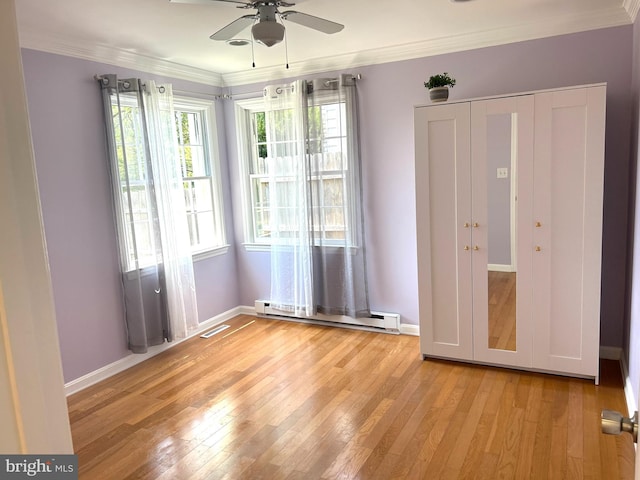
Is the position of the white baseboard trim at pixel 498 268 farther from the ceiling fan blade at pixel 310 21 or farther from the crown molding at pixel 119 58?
the crown molding at pixel 119 58

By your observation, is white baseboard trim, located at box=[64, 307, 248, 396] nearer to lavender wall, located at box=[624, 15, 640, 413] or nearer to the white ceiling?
the white ceiling

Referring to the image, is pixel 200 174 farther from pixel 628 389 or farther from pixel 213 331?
pixel 628 389

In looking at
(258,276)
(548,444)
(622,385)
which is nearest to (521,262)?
(622,385)

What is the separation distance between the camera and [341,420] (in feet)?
9.57

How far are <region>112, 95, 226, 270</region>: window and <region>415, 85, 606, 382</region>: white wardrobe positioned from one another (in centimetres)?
217

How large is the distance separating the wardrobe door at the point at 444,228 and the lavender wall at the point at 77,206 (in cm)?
237

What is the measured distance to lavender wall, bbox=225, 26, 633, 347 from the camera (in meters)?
3.40

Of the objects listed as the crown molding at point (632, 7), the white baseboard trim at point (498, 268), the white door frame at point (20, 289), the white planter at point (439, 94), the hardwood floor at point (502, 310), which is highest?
the crown molding at point (632, 7)

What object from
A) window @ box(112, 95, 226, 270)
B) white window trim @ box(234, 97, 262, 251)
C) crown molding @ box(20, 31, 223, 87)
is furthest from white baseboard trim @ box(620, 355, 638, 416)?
crown molding @ box(20, 31, 223, 87)

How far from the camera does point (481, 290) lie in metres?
3.45

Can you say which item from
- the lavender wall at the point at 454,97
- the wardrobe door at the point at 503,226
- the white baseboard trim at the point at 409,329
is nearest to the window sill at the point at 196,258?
the lavender wall at the point at 454,97

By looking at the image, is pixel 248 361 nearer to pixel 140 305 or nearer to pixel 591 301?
pixel 140 305

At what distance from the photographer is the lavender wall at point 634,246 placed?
111 inches

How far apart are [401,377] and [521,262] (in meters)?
1.17
